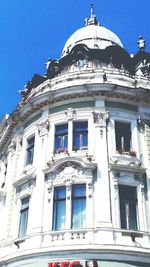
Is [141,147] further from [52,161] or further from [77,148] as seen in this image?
[52,161]

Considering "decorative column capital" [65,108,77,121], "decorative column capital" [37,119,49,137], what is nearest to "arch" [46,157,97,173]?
"decorative column capital" [37,119,49,137]

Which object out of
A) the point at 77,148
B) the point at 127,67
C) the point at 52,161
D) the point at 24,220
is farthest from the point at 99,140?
the point at 127,67

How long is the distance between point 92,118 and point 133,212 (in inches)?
222

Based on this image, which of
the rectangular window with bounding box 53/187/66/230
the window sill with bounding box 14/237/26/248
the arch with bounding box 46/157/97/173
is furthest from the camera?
the arch with bounding box 46/157/97/173

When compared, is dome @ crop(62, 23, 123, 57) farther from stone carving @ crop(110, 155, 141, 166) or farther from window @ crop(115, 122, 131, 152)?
stone carving @ crop(110, 155, 141, 166)

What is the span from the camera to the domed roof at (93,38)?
3025 cm

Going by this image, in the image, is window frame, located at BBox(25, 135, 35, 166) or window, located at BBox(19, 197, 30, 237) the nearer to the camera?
window, located at BBox(19, 197, 30, 237)

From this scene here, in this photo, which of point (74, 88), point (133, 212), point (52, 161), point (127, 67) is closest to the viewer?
point (133, 212)

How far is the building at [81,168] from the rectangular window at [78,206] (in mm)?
50

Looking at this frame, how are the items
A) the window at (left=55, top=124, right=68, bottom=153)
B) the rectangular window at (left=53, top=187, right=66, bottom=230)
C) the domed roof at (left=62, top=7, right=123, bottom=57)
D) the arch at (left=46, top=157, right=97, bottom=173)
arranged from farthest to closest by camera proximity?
the domed roof at (left=62, top=7, right=123, bottom=57) < the window at (left=55, top=124, right=68, bottom=153) < the arch at (left=46, top=157, right=97, bottom=173) < the rectangular window at (left=53, top=187, right=66, bottom=230)

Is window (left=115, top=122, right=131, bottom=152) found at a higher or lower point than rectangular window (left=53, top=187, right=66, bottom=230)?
higher

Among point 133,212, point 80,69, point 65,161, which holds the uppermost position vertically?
point 80,69

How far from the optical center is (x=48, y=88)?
84.7ft

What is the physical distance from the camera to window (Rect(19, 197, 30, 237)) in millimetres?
22534
